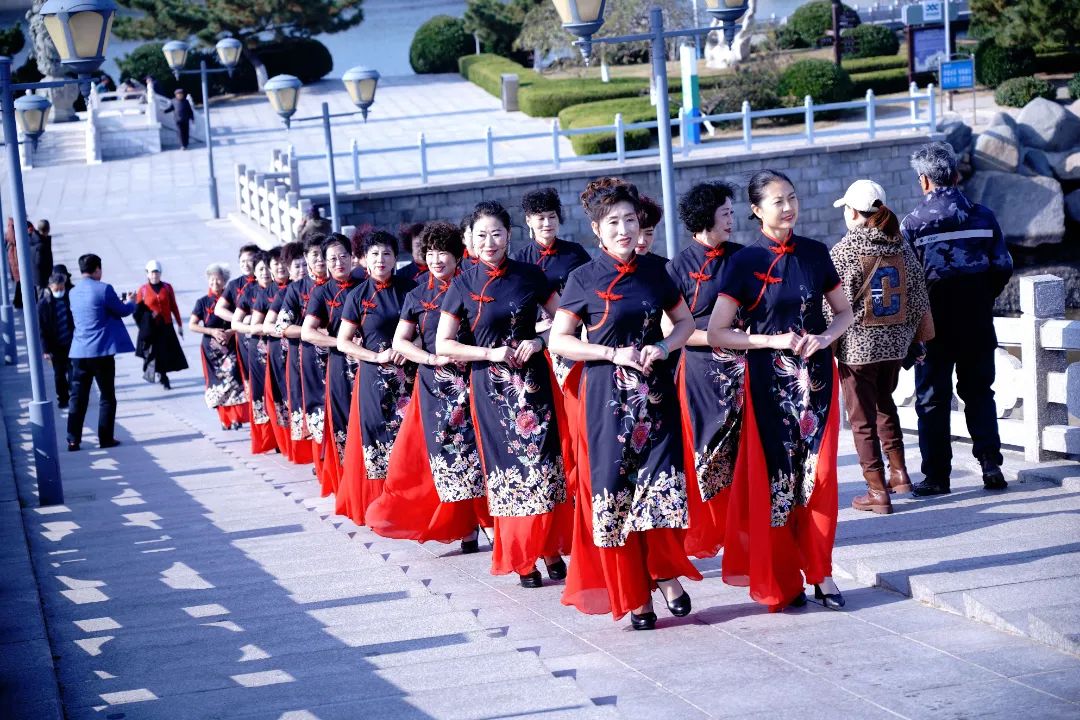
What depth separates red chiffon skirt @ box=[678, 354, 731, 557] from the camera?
21.4 ft

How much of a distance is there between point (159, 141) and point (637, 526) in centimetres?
3190

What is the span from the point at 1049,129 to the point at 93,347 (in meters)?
21.5

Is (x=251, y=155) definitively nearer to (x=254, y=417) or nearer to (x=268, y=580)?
(x=254, y=417)

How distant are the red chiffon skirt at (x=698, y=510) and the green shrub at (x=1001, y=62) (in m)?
29.4

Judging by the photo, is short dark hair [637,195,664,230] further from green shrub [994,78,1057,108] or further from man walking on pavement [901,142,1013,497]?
green shrub [994,78,1057,108]

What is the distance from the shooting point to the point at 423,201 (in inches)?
1025

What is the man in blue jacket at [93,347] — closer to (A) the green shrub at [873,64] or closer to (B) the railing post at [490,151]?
(B) the railing post at [490,151]

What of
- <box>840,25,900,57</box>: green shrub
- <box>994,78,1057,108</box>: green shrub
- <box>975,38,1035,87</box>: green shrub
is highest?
<box>840,25,900,57</box>: green shrub

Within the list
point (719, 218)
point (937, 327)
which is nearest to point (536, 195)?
point (719, 218)

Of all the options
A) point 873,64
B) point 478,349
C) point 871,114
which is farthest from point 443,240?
point 873,64

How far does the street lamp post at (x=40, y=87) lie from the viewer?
9430 mm

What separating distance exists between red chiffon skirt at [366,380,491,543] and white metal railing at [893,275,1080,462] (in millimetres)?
2981

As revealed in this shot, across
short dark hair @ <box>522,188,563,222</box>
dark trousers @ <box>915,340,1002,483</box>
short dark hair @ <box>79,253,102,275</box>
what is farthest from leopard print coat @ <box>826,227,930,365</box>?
short dark hair @ <box>79,253,102,275</box>

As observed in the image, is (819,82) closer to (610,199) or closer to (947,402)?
(947,402)
